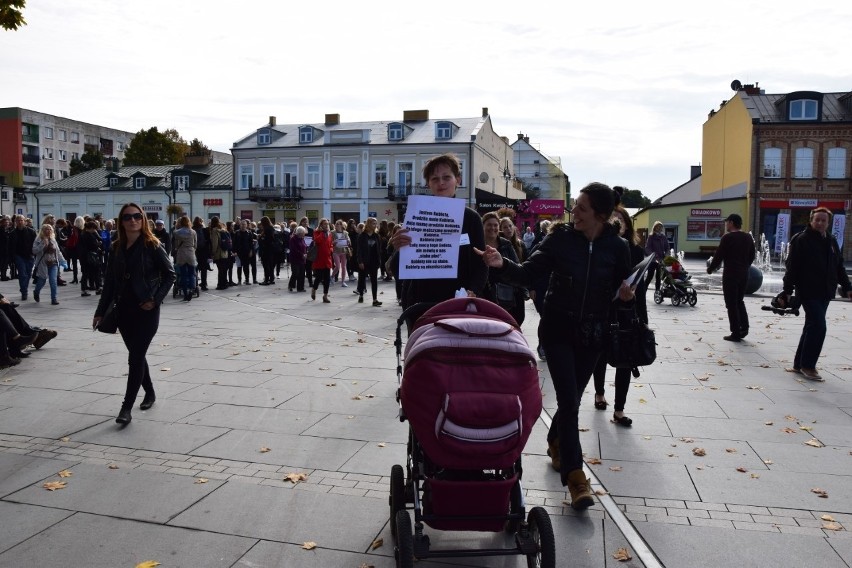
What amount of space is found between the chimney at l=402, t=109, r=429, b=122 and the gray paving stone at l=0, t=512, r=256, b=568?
58946 millimetres

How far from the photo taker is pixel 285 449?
5617 millimetres

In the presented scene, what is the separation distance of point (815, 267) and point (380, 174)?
5153cm

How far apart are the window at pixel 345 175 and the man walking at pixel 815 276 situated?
52252mm

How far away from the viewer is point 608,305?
477 cm

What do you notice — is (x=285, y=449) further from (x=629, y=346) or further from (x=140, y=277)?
(x=629, y=346)

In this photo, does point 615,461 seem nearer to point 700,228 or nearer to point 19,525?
point 19,525

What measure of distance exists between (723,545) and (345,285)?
747 inches

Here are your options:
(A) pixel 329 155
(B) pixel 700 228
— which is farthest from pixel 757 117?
(A) pixel 329 155

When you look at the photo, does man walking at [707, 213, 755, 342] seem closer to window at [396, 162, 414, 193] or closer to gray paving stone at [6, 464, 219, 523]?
gray paving stone at [6, 464, 219, 523]

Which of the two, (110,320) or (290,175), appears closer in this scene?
(110,320)

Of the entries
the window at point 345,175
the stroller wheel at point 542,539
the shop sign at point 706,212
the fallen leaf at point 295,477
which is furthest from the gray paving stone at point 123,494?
the window at point 345,175

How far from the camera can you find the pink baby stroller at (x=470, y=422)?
3.16 meters

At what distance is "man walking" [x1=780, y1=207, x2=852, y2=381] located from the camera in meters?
8.48

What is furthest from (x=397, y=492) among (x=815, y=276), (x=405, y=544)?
(x=815, y=276)
